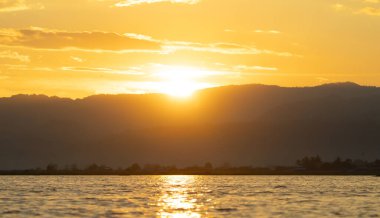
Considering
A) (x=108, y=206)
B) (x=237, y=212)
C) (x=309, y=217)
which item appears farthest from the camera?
(x=108, y=206)

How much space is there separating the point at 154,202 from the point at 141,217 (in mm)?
36176

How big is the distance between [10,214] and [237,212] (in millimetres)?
31058

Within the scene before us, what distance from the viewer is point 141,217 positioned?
114m

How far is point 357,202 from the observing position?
477 ft

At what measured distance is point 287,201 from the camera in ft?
486

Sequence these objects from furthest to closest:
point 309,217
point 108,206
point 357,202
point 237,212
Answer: point 357,202 < point 108,206 < point 237,212 < point 309,217

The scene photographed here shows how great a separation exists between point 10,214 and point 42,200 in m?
35.4

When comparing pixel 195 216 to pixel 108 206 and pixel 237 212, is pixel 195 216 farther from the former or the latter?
pixel 108 206

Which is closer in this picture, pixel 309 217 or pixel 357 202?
pixel 309 217

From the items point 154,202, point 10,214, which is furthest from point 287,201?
point 10,214

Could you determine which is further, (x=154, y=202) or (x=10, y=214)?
(x=154, y=202)

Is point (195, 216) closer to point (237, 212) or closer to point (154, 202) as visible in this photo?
point (237, 212)

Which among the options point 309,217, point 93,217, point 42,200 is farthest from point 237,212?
point 42,200

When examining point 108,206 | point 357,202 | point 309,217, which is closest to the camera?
point 309,217
